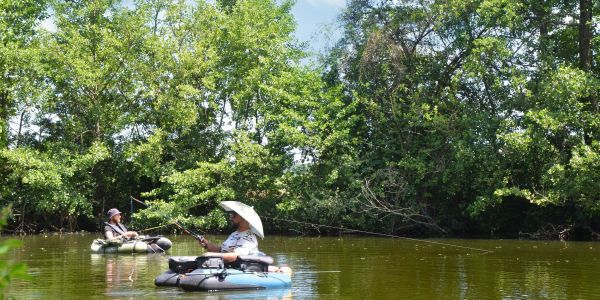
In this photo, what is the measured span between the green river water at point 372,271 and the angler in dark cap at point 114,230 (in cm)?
84

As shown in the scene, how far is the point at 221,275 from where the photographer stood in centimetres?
1256

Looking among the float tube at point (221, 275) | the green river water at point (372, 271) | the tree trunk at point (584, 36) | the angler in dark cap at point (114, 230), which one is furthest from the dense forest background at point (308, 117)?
the float tube at point (221, 275)

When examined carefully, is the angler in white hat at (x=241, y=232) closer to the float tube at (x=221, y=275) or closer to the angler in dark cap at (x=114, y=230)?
the float tube at (x=221, y=275)

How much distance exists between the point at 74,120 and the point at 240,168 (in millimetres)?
8440

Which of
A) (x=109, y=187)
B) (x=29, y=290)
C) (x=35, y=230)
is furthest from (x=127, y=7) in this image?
(x=29, y=290)

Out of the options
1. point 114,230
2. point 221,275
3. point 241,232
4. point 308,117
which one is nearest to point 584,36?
point 308,117

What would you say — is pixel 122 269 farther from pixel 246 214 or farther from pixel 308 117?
pixel 308 117

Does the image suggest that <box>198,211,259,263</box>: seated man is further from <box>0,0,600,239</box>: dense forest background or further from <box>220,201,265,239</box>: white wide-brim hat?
<box>0,0,600,239</box>: dense forest background

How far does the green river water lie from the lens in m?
12.5

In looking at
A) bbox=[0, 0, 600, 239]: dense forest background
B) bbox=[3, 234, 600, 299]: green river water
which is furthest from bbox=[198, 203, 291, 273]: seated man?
bbox=[0, 0, 600, 239]: dense forest background

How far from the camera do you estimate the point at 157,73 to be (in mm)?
34312

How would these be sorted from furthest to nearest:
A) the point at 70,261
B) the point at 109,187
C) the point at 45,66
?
the point at 109,187, the point at 45,66, the point at 70,261

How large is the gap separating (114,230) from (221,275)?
10536 mm

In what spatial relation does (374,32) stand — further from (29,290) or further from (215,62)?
(29,290)
